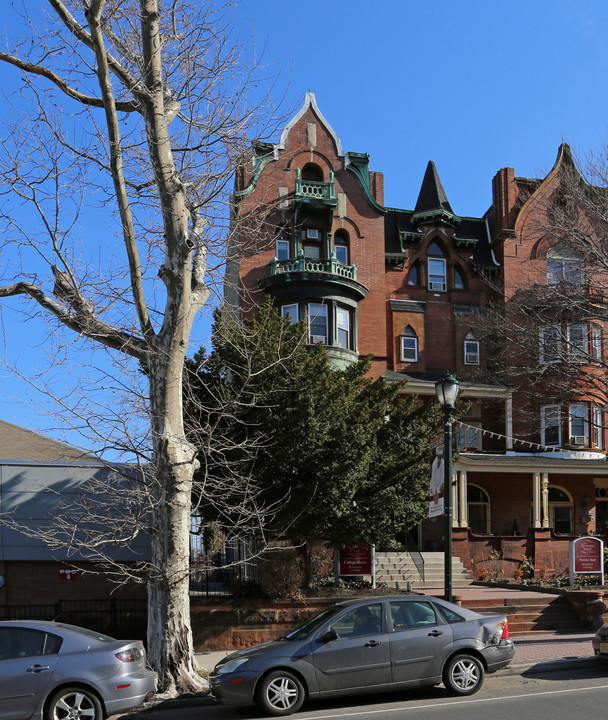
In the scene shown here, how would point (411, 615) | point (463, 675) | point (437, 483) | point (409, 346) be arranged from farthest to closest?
point (409, 346)
point (437, 483)
point (411, 615)
point (463, 675)

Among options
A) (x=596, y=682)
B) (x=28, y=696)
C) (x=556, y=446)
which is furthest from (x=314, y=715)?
(x=556, y=446)

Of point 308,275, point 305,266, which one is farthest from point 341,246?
point 308,275

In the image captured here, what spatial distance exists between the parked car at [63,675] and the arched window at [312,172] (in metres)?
24.5

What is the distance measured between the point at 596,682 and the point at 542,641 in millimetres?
4177

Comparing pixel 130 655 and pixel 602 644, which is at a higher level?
pixel 130 655

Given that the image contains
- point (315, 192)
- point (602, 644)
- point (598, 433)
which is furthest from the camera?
point (598, 433)

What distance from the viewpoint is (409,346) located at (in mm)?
33125

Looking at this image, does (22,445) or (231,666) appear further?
(22,445)

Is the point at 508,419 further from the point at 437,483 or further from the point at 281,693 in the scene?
the point at 281,693

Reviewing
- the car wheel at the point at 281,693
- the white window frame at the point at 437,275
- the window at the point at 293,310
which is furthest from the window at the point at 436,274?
the car wheel at the point at 281,693

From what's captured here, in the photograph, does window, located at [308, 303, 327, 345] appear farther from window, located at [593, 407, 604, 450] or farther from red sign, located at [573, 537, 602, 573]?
window, located at [593, 407, 604, 450]

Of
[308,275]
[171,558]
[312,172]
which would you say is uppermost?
[312,172]

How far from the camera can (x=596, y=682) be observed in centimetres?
1175

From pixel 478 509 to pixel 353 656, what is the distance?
77.6 feet
